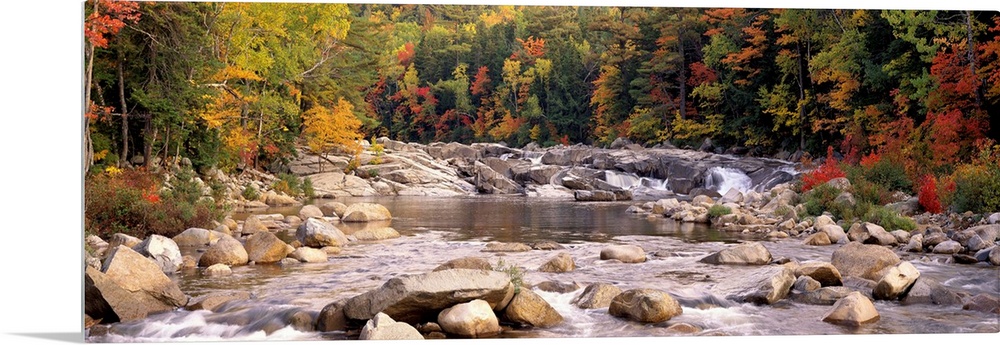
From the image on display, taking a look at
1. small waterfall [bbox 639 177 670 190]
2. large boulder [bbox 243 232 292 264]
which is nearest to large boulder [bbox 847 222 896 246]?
large boulder [bbox 243 232 292 264]

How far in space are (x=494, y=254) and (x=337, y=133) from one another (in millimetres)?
9973

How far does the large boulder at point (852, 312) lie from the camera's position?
20.4 feet

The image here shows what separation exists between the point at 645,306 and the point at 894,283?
7.25 feet

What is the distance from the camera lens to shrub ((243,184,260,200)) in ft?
47.7

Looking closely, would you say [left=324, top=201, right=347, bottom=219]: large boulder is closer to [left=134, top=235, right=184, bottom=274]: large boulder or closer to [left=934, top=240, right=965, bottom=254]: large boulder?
[left=134, top=235, right=184, bottom=274]: large boulder

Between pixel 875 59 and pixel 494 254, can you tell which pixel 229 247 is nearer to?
pixel 494 254

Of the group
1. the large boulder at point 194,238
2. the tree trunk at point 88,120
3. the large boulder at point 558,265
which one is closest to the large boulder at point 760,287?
the large boulder at point 558,265

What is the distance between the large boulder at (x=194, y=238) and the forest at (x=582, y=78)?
1031 mm

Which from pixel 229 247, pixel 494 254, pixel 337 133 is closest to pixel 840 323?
pixel 494 254

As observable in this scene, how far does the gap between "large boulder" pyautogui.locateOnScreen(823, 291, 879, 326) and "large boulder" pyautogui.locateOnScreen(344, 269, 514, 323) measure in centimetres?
239

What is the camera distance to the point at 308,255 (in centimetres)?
898

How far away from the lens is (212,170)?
1327 centimetres

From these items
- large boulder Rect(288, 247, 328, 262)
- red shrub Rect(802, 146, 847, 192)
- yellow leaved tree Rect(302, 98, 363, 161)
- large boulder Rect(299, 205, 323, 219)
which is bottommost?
large boulder Rect(288, 247, 328, 262)

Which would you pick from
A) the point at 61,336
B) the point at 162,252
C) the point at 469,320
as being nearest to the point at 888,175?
the point at 469,320
